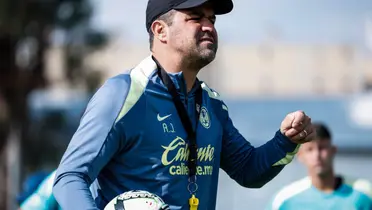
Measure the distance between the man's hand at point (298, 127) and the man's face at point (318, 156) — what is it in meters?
3.53


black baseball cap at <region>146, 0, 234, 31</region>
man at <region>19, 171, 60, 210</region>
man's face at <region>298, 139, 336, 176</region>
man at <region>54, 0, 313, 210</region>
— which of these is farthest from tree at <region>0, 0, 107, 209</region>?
man at <region>54, 0, 313, 210</region>

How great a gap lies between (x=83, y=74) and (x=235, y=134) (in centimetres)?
2270

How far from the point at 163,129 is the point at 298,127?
645mm

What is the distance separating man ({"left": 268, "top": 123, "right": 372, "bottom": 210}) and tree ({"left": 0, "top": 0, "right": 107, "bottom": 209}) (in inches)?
685

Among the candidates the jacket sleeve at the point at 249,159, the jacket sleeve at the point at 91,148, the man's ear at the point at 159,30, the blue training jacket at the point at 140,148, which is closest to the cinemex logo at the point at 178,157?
the blue training jacket at the point at 140,148

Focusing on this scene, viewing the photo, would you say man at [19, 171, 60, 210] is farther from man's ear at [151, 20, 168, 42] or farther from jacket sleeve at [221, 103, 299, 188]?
man's ear at [151, 20, 168, 42]

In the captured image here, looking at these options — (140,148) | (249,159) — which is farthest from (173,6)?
(249,159)

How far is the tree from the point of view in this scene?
25453 millimetres

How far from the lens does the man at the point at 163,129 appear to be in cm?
423

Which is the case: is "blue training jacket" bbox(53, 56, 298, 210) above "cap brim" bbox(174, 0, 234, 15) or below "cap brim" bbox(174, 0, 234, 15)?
below

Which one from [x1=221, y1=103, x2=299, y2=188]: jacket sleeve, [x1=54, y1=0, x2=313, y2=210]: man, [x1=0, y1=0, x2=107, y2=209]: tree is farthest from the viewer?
[x1=0, y1=0, x2=107, y2=209]: tree

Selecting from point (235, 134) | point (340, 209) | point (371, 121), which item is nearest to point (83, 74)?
point (371, 121)

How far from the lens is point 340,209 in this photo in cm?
802

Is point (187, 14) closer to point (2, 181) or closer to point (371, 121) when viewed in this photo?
point (371, 121)
